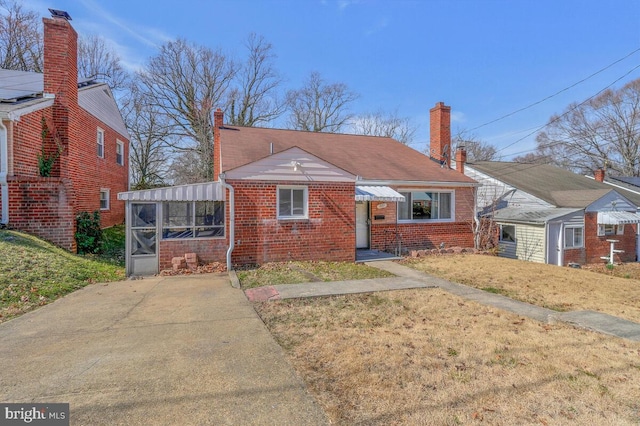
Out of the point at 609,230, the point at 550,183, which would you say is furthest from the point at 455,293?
the point at 550,183

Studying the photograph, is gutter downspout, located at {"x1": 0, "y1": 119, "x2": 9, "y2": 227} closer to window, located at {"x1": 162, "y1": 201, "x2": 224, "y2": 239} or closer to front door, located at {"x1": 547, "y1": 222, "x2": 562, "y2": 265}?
window, located at {"x1": 162, "y1": 201, "x2": 224, "y2": 239}

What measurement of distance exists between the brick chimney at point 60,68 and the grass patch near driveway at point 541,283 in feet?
40.8

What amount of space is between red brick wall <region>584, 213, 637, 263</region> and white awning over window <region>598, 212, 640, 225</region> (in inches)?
9.6

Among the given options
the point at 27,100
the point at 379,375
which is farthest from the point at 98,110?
the point at 379,375

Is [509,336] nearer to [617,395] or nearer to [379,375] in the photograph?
[617,395]

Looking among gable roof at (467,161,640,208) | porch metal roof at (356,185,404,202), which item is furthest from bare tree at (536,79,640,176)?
porch metal roof at (356,185,404,202)

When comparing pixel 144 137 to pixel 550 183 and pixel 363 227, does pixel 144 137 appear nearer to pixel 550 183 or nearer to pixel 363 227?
pixel 363 227

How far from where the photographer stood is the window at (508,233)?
16.6m

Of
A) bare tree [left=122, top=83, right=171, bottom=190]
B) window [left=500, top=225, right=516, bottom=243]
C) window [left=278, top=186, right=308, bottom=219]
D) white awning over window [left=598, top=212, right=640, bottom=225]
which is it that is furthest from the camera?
bare tree [left=122, top=83, right=171, bottom=190]

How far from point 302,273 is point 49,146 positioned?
949 centimetres

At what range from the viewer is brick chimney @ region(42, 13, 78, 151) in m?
10.5

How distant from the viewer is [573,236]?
15.7 meters

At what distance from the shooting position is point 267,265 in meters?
9.50

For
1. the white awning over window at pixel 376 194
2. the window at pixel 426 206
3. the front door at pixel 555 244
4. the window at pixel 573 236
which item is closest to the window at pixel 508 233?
the front door at pixel 555 244
